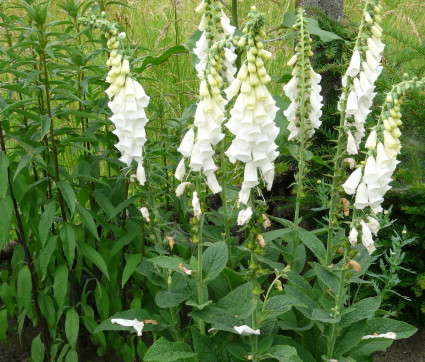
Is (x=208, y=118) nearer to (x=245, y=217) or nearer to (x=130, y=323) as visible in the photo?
(x=245, y=217)

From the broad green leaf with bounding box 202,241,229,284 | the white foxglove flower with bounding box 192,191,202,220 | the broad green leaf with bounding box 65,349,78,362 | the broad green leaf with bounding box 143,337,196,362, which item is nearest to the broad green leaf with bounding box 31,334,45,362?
the broad green leaf with bounding box 65,349,78,362

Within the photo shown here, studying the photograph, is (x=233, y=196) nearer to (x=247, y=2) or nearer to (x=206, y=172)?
(x=206, y=172)

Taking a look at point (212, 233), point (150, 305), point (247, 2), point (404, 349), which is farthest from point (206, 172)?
point (247, 2)

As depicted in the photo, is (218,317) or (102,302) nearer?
(218,317)

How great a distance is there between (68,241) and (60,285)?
26cm

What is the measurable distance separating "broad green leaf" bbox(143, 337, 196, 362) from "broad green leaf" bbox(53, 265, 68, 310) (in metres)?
0.59

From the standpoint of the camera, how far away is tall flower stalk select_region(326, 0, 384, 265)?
221 cm

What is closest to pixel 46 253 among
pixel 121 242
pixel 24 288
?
pixel 24 288

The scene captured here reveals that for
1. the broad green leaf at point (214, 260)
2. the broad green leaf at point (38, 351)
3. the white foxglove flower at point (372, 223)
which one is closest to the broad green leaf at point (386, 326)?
the white foxglove flower at point (372, 223)

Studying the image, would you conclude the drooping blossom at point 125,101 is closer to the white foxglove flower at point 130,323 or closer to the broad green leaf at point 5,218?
the broad green leaf at point 5,218

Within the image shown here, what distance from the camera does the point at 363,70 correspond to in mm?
2283

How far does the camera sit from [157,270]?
2.58 metres

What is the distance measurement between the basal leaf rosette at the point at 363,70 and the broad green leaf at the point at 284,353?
2.78 ft

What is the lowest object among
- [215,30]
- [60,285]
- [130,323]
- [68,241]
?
[130,323]
